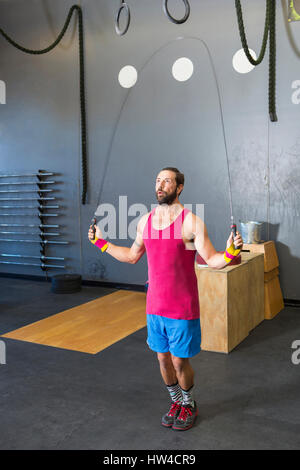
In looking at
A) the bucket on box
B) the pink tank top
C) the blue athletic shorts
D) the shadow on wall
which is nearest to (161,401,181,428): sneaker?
the blue athletic shorts

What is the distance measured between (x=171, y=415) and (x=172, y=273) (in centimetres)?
76

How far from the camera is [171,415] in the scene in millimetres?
2369

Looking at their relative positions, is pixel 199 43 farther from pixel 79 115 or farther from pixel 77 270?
pixel 77 270

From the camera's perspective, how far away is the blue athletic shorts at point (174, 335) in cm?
221

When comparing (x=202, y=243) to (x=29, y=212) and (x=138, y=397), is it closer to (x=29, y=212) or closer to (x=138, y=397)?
(x=138, y=397)

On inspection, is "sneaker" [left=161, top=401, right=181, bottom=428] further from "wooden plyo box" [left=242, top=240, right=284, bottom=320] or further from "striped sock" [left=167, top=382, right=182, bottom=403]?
"wooden plyo box" [left=242, top=240, right=284, bottom=320]

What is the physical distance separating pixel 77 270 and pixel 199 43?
3080 mm

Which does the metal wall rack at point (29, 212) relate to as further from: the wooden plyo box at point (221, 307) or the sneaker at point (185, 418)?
the sneaker at point (185, 418)

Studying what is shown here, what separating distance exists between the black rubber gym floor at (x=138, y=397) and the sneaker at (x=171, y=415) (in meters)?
0.04

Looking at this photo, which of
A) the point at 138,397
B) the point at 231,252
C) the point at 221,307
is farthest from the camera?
the point at 221,307
